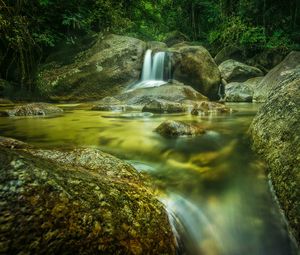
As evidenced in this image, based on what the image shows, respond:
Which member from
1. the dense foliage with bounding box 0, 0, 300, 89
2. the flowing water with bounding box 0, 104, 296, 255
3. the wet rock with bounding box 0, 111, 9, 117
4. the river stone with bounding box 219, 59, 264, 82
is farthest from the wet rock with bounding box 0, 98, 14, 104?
the river stone with bounding box 219, 59, 264, 82

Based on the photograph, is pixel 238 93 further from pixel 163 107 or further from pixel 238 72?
pixel 163 107

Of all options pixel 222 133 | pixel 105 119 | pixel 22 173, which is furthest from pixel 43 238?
pixel 105 119

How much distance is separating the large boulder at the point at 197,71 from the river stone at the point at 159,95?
1.85 m

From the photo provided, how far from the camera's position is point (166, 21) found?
86.0 ft

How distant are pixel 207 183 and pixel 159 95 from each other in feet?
23.2

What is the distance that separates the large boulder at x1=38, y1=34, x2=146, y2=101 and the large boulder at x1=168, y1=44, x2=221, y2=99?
150 cm

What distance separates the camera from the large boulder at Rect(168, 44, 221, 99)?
1183 cm

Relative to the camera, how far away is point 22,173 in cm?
152

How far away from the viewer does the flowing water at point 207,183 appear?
2.10 m

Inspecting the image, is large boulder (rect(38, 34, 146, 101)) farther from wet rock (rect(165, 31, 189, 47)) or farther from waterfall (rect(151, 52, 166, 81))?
wet rock (rect(165, 31, 189, 47))

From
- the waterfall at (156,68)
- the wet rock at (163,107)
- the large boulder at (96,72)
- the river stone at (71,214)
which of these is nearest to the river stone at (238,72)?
the waterfall at (156,68)

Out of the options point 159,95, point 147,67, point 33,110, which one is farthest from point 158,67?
point 33,110

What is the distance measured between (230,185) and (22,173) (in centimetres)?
176

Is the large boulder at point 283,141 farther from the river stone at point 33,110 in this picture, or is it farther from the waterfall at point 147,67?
the waterfall at point 147,67
